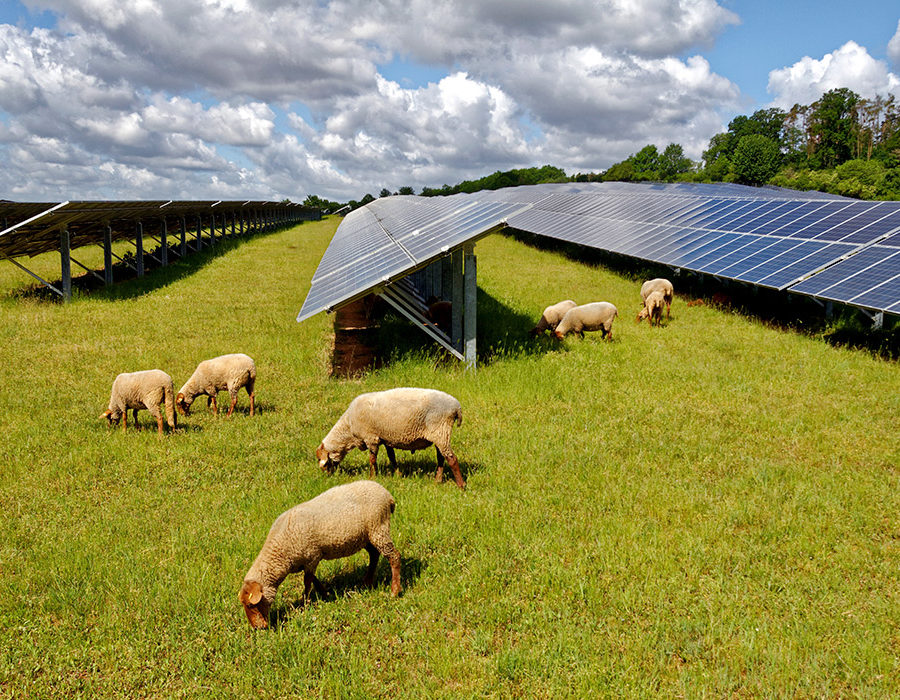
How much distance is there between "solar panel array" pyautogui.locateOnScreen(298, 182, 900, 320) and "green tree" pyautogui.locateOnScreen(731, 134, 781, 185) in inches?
2325

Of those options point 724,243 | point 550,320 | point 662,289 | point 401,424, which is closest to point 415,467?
point 401,424

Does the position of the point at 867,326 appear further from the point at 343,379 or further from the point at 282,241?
the point at 282,241

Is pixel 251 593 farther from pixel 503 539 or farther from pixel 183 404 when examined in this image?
pixel 183 404

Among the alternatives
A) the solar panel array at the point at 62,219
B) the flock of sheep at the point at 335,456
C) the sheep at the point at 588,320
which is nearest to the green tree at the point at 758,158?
the solar panel array at the point at 62,219

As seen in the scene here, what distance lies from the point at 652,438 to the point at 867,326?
1059 centimetres

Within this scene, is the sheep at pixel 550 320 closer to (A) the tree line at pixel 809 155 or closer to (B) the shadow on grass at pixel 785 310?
(B) the shadow on grass at pixel 785 310

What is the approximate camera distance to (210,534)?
21.5 ft

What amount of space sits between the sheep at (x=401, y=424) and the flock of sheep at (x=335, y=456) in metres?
0.01

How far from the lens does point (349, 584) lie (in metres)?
5.90

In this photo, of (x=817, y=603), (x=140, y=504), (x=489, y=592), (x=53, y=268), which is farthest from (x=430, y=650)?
(x=53, y=268)

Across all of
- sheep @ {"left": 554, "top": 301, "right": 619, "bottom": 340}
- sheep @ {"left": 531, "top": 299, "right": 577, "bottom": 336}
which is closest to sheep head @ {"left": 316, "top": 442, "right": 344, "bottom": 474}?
sheep @ {"left": 554, "top": 301, "right": 619, "bottom": 340}

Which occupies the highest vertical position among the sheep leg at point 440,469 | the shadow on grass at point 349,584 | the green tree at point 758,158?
the green tree at point 758,158

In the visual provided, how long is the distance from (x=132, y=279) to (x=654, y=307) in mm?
22201

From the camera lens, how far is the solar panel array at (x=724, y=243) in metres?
13.3
